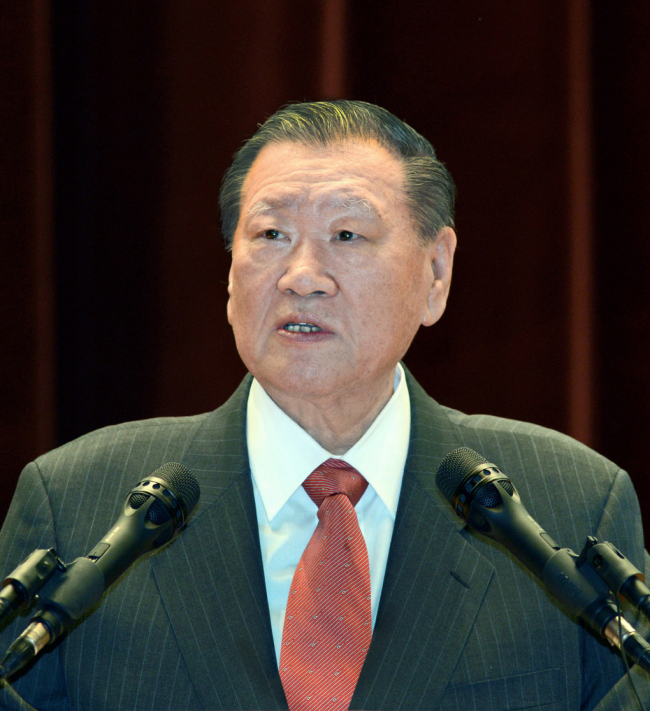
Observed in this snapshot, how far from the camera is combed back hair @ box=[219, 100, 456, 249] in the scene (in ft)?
5.06

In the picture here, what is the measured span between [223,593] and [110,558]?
0.52 metres

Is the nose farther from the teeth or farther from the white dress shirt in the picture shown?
the white dress shirt

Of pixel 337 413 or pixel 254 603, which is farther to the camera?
pixel 337 413

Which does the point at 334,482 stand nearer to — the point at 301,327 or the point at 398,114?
the point at 301,327

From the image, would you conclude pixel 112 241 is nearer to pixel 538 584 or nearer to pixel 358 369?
pixel 358 369

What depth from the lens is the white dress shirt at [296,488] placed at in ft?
4.56

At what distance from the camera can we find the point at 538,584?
1358 mm

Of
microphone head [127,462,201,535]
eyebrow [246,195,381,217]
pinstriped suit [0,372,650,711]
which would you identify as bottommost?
pinstriped suit [0,372,650,711]

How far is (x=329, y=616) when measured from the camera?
1.26 meters

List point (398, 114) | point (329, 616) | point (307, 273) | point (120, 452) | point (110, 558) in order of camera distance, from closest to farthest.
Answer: point (110, 558)
point (329, 616)
point (307, 273)
point (120, 452)
point (398, 114)

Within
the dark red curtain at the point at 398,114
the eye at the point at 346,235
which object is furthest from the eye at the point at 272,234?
the dark red curtain at the point at 398,114

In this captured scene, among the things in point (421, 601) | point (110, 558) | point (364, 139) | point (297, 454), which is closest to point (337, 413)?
point (297, 454)

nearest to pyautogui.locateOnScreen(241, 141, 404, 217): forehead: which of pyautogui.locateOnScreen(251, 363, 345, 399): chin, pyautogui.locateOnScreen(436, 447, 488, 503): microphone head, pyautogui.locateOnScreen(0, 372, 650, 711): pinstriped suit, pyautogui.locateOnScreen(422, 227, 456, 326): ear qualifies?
pyautogui.locateOnScreen(422, 227, 456, 326): ear

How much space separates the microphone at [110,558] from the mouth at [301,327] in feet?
1.60
